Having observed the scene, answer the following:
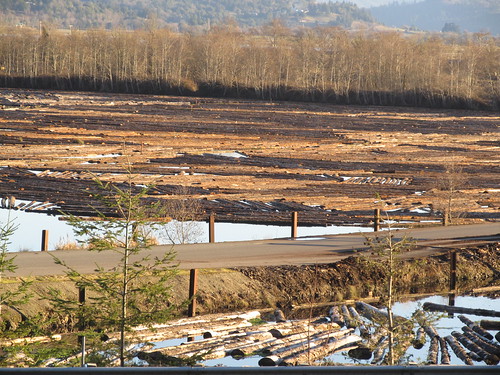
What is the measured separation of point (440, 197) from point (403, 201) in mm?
2438

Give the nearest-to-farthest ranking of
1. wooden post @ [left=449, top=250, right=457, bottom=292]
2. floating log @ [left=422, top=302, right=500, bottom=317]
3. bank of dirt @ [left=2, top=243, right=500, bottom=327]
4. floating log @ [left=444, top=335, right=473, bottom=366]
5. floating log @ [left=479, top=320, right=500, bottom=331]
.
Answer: floating log @ [left=444, top=335, right=473, bottom=366] → floating log @ [left=479, top=320, right=500, bottom=331] → bank of dirt @ [left=2, top=243, right=500, bottom=327] → floating log @ [left=422, top=302, right=500, bottom=317] → wooden post @ [left=449, top=250, right=457, bottom=292]

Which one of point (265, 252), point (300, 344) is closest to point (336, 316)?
point (300, 344)

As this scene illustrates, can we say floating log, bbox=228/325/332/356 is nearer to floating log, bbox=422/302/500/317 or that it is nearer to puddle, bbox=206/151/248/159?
floating log, bbox=422/302/500/317

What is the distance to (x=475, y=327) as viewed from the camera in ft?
63.1

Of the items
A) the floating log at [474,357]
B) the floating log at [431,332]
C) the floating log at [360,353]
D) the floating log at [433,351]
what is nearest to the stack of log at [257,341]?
the floating log at [360,353]

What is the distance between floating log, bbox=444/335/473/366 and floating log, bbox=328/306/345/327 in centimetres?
234

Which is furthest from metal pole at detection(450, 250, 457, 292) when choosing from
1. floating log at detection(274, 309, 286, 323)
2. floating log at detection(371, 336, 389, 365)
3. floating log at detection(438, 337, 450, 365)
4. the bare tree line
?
the bare tree line

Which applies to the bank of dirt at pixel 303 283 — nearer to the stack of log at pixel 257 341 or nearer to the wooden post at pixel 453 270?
the wooden post at pixel 453 270

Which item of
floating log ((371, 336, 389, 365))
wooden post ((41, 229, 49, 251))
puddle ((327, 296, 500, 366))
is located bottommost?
puddle ((327, 296, 500, 366))

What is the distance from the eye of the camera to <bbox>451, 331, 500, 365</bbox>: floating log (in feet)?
54.3

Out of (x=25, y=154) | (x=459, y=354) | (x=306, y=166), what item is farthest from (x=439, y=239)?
(x=25, y=154)

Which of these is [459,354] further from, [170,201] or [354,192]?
[354,192]

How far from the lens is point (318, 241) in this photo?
85.1ft

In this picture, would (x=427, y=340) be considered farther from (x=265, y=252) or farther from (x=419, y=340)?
(x=265, y=252)
